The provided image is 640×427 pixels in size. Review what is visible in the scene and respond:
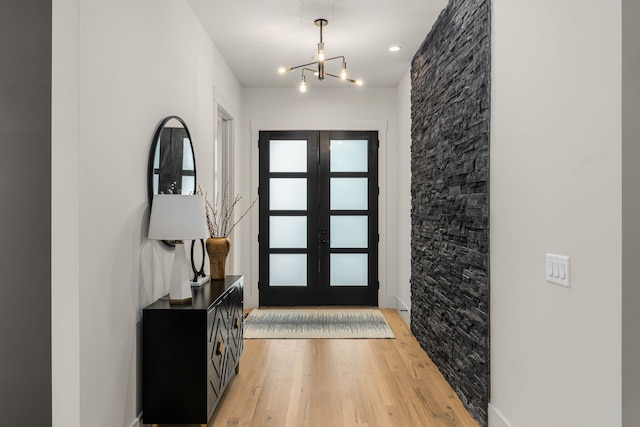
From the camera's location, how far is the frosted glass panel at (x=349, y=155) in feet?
18.9

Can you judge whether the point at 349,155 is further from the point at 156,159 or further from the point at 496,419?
the point at 496,419

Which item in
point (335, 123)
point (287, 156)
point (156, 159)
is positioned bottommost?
point (156, 159)

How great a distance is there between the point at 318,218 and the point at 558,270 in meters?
4.04

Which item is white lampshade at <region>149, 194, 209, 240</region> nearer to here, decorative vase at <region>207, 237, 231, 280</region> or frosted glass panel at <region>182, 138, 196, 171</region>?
frosted glass panel at <region>182, 138, 196, 171</region>

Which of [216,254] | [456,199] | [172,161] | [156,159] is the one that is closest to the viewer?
[156,159]

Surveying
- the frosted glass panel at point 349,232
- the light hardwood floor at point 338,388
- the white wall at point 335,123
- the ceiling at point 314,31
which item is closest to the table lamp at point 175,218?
the light hardwood floor at point 338,388

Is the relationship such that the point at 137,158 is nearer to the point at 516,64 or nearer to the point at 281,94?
the point at 516,64

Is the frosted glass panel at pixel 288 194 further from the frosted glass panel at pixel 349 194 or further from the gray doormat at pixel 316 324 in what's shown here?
the gray doormat at pixel 316 324

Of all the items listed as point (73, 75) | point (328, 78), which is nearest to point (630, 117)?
point (73, 75)

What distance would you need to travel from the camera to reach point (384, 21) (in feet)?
12.3

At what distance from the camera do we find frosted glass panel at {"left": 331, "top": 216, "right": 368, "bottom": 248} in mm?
5770

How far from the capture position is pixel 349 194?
578 centimetres

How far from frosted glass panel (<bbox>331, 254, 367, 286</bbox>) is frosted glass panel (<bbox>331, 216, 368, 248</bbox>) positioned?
0.15m

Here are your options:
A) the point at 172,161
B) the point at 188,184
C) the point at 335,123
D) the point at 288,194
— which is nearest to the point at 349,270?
the point at 288,194
